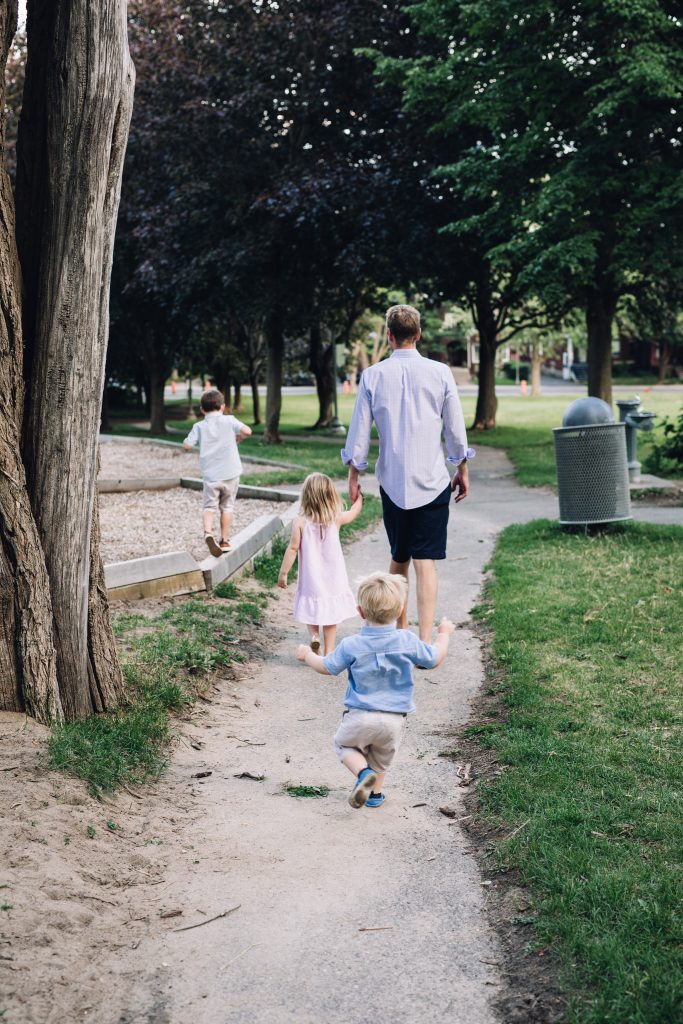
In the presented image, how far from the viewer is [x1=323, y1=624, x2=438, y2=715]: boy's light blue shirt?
454 centimetres

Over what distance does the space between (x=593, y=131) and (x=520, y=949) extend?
17.6 metres

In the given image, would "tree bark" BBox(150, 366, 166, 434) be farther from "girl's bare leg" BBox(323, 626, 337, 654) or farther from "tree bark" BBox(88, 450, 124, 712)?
"tree bark" BBox(88, 450, 124, 712)

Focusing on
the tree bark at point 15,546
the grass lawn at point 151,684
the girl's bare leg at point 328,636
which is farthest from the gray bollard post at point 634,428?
the tree bark at point 15,546

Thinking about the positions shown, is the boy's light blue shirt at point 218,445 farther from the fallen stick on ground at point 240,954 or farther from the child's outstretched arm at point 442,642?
the fallen stick on ground at point 240,954

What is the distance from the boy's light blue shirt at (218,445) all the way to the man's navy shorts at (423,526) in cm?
429

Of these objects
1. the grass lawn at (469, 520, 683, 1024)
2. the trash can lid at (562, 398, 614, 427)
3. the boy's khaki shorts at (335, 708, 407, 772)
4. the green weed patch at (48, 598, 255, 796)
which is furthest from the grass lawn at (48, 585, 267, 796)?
the trash can lid at (562, 398, 614, 427)

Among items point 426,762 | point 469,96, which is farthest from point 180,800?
point 469,96

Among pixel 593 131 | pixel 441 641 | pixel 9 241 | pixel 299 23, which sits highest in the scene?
pixel 299 23

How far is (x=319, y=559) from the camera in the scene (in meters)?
6.79

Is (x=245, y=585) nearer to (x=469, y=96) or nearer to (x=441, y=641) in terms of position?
(x=441, y=641)

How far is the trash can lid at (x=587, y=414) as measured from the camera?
10633mm

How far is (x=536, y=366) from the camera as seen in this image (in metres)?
58.1

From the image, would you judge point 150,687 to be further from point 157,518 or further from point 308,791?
point 157,518

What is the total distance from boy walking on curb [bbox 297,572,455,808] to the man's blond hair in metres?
2.09
